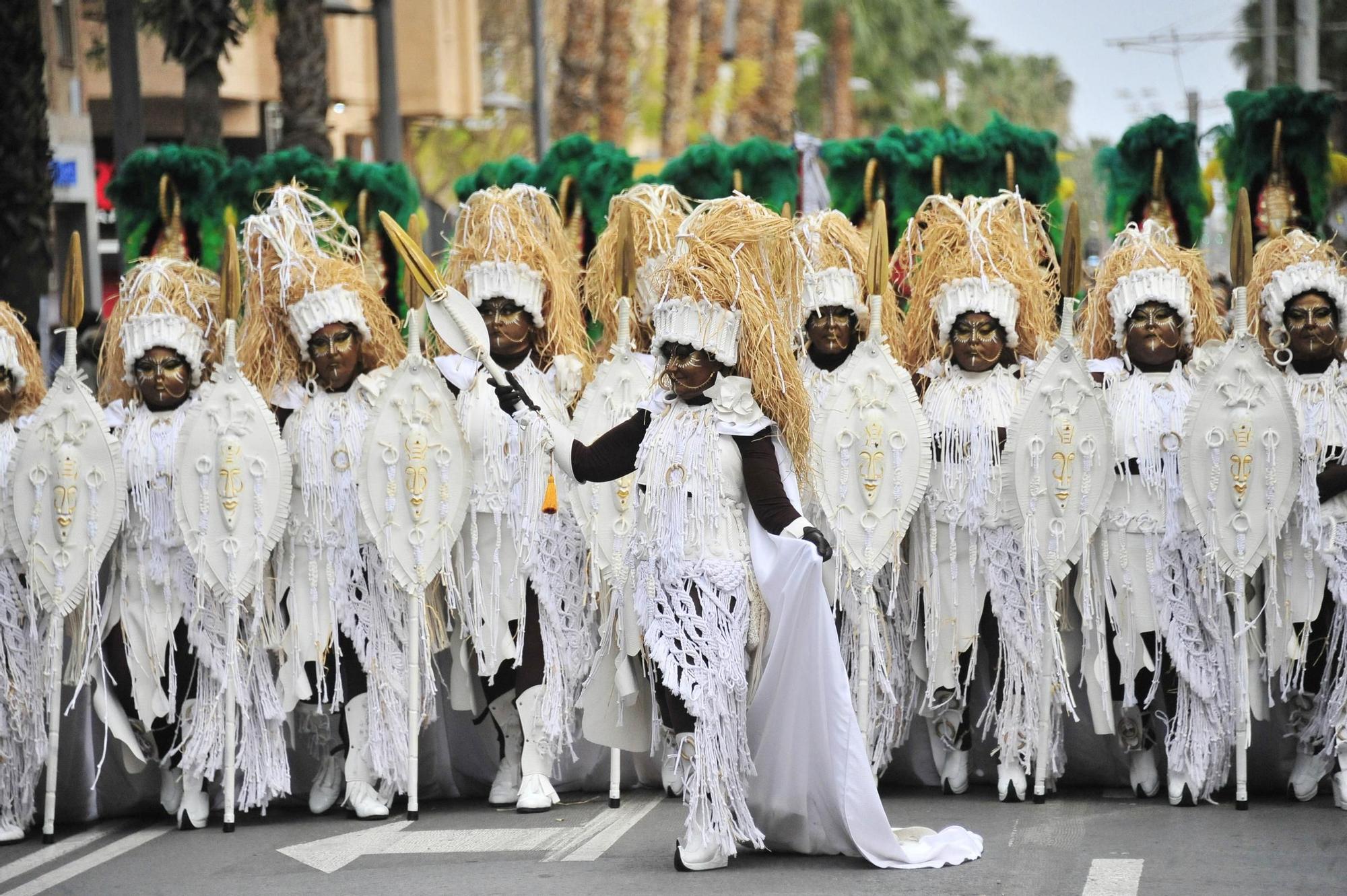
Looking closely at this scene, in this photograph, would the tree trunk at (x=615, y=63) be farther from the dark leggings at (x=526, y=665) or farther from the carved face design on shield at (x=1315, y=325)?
the carved face design on shield at (x=1315, y=325)

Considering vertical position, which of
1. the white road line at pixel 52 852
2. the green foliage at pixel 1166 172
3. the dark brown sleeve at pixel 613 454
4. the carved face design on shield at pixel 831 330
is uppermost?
the green foliage at pixel 1166 172

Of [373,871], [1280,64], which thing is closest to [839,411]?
[373,871]

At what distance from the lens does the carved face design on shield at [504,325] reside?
844cm

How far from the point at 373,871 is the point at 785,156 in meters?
5.13

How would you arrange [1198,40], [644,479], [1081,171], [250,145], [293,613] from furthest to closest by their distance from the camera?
1. [1081,171]
2. [250,145]
3. [1198,40]
4. [293,613]
5. [644,479]

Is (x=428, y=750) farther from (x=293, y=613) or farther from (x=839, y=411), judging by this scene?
(x=839, y=411)

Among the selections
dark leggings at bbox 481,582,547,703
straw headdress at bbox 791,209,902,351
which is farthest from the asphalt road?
straw headdress at bbox 791,209,902,351

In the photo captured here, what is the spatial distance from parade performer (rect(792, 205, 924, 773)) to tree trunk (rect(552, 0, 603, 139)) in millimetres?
19465

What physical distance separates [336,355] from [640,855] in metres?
2.41

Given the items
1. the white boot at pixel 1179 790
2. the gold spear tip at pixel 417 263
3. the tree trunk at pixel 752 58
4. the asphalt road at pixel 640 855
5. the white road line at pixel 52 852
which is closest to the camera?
the asphalt road at pixel 640 855

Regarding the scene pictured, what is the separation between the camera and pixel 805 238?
852 centimetres

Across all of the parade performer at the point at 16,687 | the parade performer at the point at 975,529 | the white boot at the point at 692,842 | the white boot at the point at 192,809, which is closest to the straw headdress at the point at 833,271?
the parade performer at the point at 975,529

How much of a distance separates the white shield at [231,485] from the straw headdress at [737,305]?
201 cm

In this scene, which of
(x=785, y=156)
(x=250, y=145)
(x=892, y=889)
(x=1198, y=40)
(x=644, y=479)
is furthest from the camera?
(x=250, y=145)
